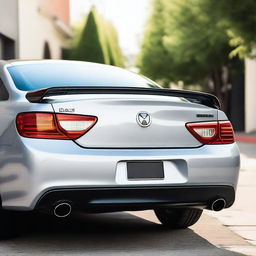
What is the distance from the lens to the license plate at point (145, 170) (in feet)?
17.4

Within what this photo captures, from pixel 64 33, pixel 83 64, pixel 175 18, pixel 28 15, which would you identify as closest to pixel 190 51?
pixel 175 18

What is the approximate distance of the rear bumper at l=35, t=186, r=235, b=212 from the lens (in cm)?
514

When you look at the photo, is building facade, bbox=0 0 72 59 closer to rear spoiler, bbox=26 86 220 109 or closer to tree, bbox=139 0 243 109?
tree, bbox=139 0 243 109

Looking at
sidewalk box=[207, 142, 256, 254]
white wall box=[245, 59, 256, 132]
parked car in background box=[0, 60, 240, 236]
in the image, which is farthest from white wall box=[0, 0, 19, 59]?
parked car in background box=[0, 60, 240, 236]

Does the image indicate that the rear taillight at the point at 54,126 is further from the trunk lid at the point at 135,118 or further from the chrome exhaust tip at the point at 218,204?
the chrome exhaust tip at the point at 218,204

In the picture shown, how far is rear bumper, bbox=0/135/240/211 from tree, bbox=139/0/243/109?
17687mm

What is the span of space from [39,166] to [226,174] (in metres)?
1.50

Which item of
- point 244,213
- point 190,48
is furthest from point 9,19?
point 244,213

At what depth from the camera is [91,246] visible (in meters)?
5.67

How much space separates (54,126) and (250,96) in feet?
93.2

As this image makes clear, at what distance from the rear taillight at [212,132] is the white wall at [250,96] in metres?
26.4

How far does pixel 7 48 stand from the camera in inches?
806

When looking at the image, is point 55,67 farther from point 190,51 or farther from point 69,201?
point 190,51

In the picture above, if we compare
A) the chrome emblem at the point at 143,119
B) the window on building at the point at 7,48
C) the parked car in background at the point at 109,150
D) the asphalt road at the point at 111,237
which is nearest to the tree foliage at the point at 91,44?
the window on building at the point at 7,48
